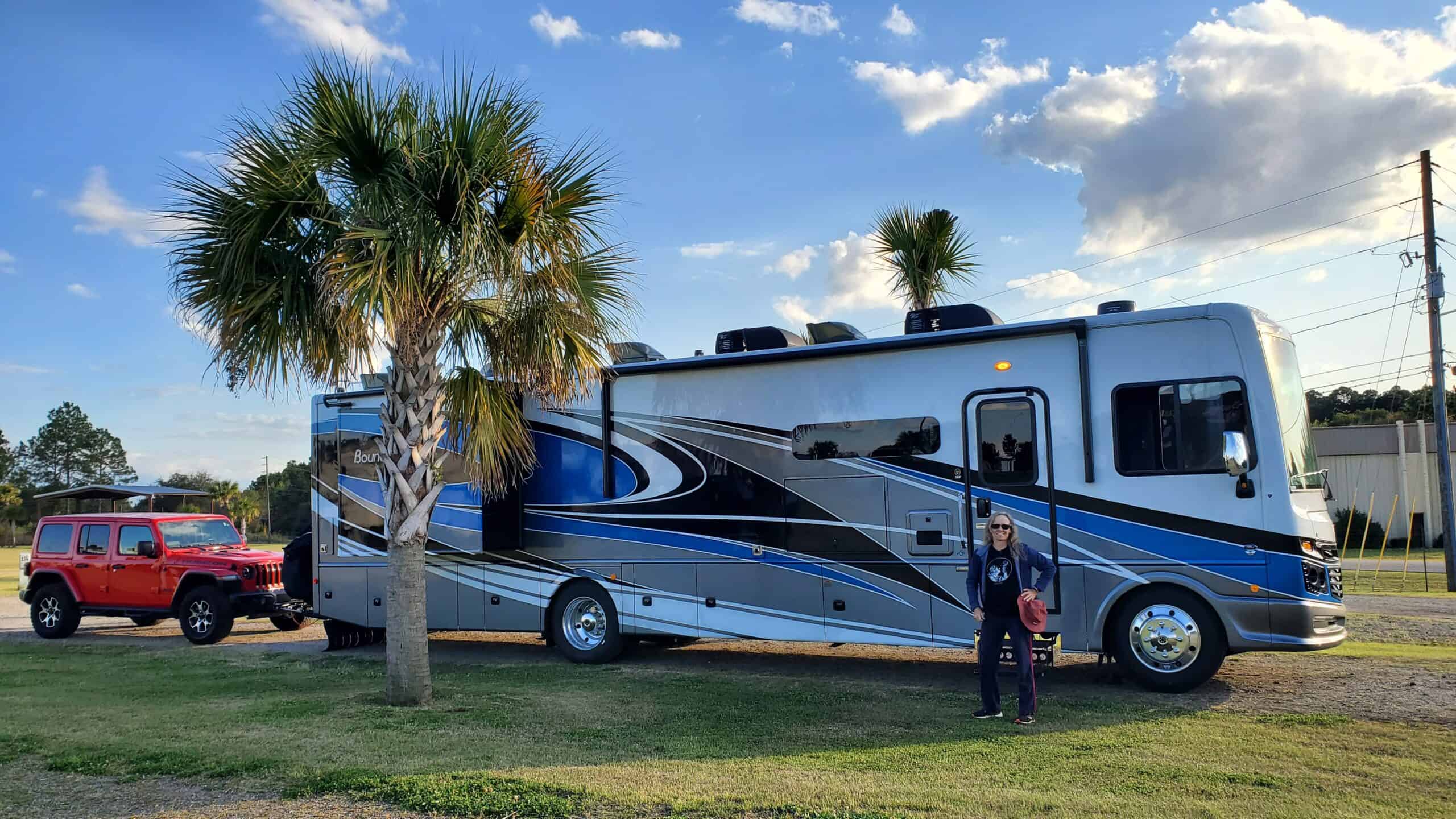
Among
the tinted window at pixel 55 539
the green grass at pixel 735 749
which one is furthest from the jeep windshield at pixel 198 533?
the green grass at pixel 735 749

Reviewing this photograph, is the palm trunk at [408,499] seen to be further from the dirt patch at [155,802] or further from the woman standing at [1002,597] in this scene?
the woman standing at [1002,597]

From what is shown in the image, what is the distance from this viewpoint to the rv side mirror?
894 centimetres

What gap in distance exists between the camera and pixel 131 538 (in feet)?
54.1

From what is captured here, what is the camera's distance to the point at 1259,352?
9.04 metres

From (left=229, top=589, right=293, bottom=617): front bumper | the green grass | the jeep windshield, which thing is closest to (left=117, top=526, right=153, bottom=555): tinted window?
the jeep windshield

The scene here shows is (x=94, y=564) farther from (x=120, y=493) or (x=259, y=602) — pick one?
(x=120, y=493)

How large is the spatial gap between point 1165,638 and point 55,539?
16.9 metres

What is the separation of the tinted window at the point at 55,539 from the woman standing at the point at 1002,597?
1534 centimetres

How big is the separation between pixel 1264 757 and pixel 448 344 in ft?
23.7

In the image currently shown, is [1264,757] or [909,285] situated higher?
[909,285]

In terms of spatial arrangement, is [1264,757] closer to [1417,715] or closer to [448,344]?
[1417,715]

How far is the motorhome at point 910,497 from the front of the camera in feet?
29.8

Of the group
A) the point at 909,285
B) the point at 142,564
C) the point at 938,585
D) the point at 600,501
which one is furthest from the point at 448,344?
the point at 142,564

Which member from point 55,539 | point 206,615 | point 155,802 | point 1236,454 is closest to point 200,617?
point 206,615
